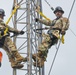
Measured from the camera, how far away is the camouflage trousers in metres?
18.7

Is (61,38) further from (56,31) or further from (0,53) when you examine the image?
(0,53)

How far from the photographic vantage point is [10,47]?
737 inches

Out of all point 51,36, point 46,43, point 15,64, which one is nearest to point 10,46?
point 15,64

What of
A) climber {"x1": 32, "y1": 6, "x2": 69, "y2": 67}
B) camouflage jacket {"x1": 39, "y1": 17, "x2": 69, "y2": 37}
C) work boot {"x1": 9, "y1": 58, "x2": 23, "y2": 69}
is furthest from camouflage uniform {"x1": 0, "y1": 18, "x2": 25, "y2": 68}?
camouflage jacket {"x1": 39, "y1": 17, "x2": 69, "y2": 37}

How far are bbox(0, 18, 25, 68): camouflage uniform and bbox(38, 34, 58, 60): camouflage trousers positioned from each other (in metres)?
0.58

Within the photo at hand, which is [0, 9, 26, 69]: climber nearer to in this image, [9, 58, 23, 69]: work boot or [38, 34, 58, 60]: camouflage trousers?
[9, 58, 23, 69]: work boot

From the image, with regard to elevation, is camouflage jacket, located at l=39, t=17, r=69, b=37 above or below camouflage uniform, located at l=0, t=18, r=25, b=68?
above

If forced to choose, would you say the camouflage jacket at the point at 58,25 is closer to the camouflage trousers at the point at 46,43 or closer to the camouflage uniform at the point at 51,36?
the camouflage uniform at the point at 51,36

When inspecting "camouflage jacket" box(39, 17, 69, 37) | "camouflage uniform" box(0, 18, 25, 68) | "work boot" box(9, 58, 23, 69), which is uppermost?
"camouflage jacket" box(39, 17, 69, 37)

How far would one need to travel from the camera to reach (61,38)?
18.5m

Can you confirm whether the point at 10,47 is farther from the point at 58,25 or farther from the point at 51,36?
the point at 58,25

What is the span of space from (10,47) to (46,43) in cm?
94

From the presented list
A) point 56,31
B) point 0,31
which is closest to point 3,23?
point 0,31

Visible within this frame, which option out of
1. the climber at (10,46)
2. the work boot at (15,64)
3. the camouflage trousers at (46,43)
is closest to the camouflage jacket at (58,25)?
the camouflage trousers at (46,43)
